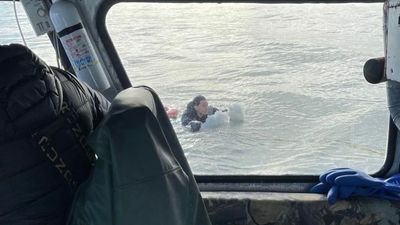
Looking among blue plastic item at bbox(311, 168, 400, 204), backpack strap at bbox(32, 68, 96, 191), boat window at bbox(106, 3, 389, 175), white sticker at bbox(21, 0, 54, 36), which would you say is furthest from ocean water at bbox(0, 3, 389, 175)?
backpack strap at bbox(32, 68, 96, 191)

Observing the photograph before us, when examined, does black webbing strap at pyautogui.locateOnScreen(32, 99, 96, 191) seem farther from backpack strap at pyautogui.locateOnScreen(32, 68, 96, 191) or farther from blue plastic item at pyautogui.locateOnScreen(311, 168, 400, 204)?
blue plastic item at pyautogui.locateOnScreen(311, 168, 400, 204)

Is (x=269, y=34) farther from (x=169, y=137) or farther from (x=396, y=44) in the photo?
(x=169, y=137)

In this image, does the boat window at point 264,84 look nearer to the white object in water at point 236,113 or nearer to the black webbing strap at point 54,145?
the white object in water at point 236,113

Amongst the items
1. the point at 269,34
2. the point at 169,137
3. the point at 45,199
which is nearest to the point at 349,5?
the point at 269,34

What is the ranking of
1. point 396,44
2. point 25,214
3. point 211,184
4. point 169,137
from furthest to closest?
point 211,184 < point 396,44 < point 169,137 < point 25,214

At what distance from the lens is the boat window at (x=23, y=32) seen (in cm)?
193

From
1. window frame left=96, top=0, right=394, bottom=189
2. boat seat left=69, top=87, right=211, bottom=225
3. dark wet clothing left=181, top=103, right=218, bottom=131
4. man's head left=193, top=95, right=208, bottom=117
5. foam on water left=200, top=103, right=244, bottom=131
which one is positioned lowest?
window frame left=96, top=0, right=394, bottom=189

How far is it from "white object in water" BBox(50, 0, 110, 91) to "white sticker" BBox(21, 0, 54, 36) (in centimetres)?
6

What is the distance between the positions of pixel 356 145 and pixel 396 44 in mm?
732

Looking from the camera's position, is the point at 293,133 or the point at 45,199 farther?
the point at 293,133

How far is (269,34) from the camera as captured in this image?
6.50 feet

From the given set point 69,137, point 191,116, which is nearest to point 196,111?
point 191,116

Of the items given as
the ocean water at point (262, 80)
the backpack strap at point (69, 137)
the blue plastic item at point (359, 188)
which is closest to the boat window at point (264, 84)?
the ocean water at point (262, 80)

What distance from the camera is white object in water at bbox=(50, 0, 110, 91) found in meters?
1.80
